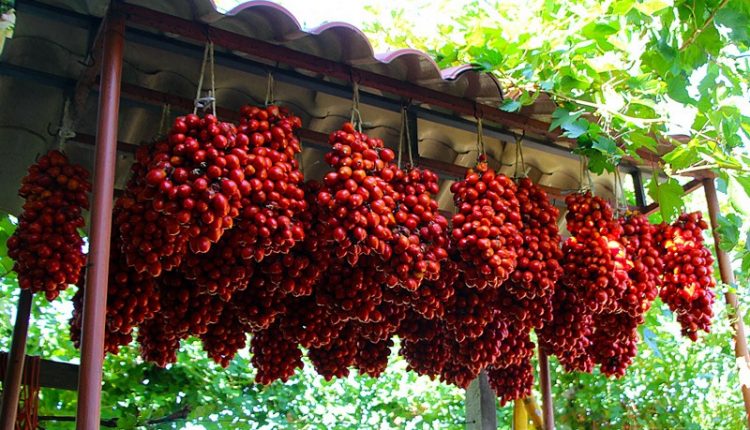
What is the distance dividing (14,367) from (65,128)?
93cm

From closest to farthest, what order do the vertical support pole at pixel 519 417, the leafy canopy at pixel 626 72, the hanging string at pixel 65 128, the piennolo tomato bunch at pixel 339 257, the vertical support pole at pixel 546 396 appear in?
the piennolo tomato bunch at pixel 339 257 < the leafy canopy at pixel 626 72 < the hanging string at pixel 65 128 < the vertical support pole at pixel 546 396 < the vertical support pole at pixel 519 417

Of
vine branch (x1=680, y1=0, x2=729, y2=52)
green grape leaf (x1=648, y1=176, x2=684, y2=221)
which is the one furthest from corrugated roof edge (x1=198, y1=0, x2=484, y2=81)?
green grape leaf (x1=648, y1=176, x2=684, y2=221)

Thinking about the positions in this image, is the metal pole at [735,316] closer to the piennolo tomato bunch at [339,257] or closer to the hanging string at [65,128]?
the piennolo tomato bunch at [339,257]

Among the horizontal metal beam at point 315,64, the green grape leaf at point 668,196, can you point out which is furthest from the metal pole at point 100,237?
the green grape leaf at point 668,196

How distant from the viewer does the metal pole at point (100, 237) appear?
1.82m

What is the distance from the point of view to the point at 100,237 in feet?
6.47

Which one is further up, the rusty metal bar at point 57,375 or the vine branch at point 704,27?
the vine branch at point 704,27

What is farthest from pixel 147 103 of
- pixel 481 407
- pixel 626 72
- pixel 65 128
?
pixel 481 407

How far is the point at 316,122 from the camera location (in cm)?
320

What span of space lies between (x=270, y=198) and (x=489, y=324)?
1.24 metres

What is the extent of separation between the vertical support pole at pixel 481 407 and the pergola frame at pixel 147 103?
63.0 inches

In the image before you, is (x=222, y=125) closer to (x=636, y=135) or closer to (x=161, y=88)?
(x=161, y=88)

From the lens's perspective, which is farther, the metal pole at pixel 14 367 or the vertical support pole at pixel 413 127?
the vertical support pole at pixel 413 127

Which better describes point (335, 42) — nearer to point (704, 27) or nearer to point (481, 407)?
point (704, 27)
